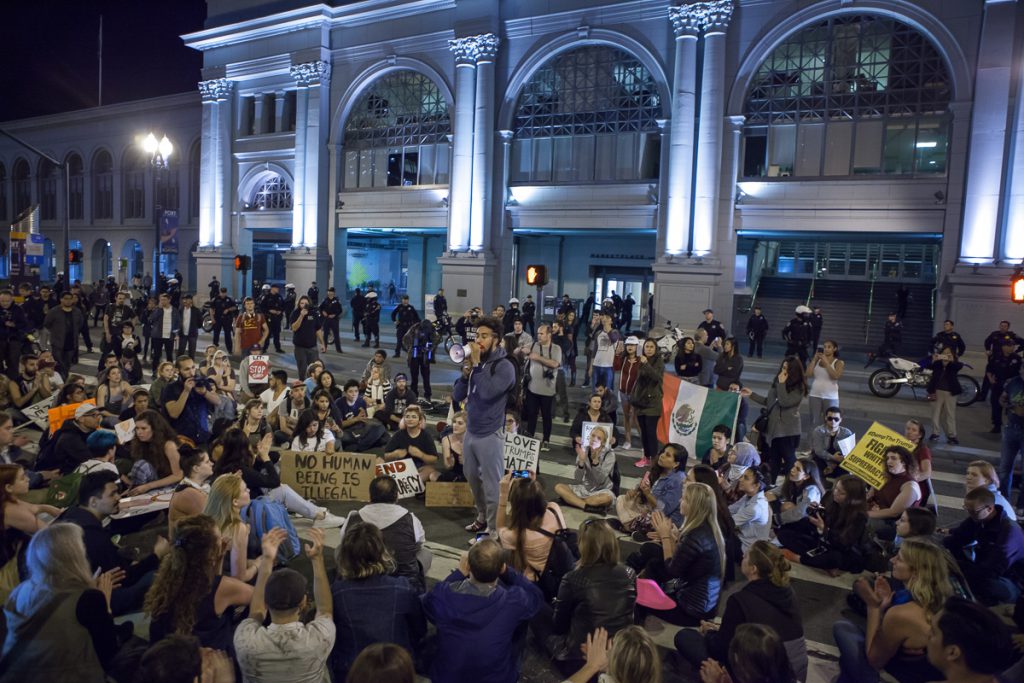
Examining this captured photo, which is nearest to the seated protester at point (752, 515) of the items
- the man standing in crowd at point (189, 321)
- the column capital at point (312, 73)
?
the man standing in crowd at point (189, 321)

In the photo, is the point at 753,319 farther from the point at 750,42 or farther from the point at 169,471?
the point at 169,471

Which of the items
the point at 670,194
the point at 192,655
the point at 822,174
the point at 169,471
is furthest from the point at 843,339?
the point at 192,655

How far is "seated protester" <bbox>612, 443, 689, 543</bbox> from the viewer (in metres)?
7.66

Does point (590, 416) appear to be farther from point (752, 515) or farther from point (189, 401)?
point (189, 401)

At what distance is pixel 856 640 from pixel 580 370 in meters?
15.4

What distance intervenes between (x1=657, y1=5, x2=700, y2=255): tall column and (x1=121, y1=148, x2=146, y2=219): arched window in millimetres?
35144

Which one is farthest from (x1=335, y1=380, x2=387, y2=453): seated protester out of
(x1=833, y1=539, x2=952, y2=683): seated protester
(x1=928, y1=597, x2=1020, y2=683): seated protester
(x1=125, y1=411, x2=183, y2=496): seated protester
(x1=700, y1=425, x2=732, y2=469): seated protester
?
(x1=928, y1=597, x2=1020, y2=683): seated protester

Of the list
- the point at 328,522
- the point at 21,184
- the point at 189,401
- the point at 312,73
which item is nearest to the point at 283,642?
the point at 328,522

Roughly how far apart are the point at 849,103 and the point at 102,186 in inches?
1769

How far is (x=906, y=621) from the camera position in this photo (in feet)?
14.8

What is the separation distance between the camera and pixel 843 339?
28.0 m

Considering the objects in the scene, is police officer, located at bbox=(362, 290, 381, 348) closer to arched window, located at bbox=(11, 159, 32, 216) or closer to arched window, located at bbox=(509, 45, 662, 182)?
arched window, located at bbox=(509, 45, 662, 182)

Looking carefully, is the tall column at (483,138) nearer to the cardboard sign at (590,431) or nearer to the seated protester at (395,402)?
the seated protester at (395,402)

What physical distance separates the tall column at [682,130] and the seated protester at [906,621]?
65.7 ft
